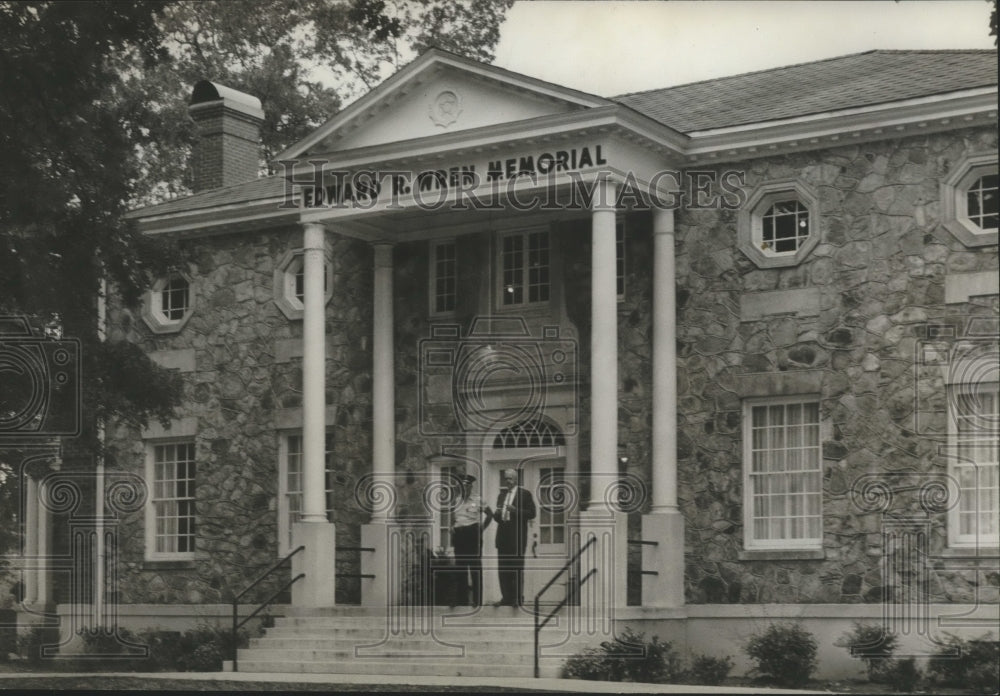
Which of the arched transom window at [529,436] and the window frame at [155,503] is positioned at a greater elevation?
the arched transom window at [529,436]

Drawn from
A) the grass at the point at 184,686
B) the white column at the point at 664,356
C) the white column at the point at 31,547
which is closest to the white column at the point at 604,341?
the white column at the point at 664,356

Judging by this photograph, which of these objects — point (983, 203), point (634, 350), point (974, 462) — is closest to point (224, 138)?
point (634, 350)

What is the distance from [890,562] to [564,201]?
21.7 feet

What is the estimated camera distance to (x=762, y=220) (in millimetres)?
19781

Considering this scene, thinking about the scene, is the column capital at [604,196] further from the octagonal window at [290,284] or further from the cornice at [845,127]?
the octagonal window at [290,284]

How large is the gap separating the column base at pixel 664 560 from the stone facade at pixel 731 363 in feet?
0.84

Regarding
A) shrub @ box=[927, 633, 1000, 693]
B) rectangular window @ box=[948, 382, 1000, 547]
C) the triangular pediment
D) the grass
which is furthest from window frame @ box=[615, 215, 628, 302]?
the grass

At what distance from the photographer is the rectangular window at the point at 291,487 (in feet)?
75.9

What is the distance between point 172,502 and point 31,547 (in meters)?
3.27

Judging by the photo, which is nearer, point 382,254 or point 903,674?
point 903,674

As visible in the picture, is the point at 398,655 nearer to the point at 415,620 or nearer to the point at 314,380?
the point at 415,620

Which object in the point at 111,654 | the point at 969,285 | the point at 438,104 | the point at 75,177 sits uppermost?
the point at 438,104

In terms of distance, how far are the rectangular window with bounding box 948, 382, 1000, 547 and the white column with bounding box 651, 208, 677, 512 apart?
3665 millimetres

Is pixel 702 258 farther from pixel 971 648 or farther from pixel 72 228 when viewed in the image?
pixel 72 228
